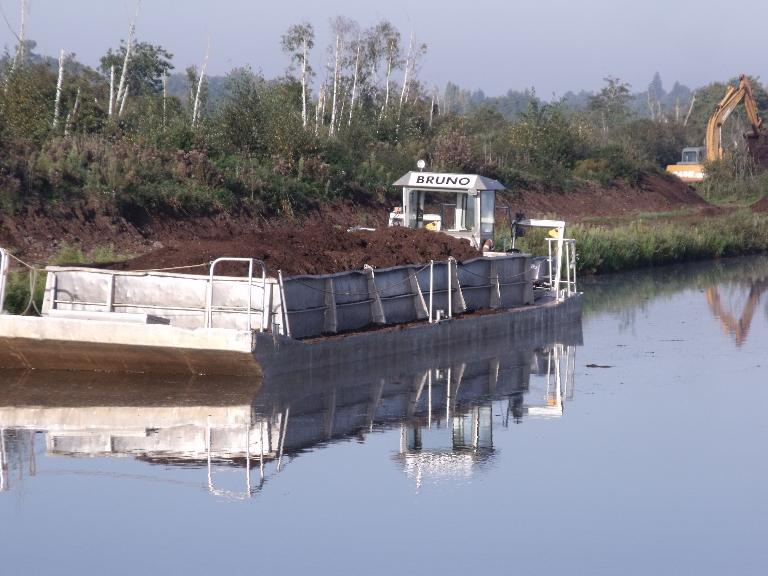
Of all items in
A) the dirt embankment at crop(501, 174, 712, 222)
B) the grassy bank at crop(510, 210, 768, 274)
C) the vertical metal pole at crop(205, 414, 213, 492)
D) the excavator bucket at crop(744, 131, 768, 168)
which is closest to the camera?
the vertical metal pole at crop(205, 414, 213, 492)

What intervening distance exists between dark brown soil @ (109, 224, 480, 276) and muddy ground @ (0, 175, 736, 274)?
18mm

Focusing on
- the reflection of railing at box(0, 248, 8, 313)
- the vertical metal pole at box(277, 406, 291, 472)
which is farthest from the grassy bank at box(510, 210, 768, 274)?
the vertical metal pole at box(277, 406, 291, 472)

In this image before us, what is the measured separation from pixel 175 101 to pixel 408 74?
1844 cm

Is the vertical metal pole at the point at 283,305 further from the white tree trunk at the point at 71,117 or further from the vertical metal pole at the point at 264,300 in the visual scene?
the white tree trunk at the point at 71,117

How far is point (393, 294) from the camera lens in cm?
2217

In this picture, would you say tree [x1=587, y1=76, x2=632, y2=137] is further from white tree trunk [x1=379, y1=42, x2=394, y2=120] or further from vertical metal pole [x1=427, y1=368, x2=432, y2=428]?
vertical metal pole [x1=427, y1=368, x2=432, y2=428]

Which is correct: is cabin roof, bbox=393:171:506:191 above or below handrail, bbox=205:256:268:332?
above

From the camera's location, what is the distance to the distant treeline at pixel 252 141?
33.6 meters

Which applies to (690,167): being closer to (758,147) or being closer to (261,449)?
(758,147)

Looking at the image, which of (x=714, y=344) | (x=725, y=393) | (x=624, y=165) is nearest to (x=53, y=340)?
(x=725, y=393)

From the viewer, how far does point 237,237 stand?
22641mm

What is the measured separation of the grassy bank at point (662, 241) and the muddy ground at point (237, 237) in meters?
4.68

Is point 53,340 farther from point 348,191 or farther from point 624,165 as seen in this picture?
point 624,165

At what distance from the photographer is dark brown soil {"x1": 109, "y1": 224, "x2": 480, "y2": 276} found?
2011 centimetres
